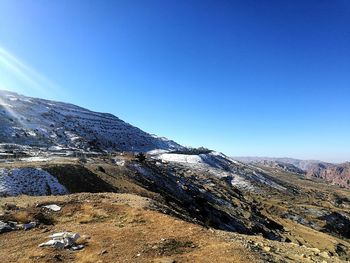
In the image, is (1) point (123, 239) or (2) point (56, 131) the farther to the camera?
(2) point (56, 131)

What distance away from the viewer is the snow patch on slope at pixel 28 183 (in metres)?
39.5

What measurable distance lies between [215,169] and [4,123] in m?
83.2

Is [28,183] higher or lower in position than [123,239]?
higher

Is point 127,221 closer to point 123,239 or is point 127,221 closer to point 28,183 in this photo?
point 123,239

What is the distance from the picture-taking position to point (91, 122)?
631 ft

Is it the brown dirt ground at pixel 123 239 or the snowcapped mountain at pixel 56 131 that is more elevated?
the snowcapped mountain at pixel 56 131

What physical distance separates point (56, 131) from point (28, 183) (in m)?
98.4

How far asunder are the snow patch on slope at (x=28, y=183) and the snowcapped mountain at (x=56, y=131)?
5996cm

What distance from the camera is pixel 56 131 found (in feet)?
445

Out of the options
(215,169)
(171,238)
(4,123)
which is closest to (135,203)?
(171,238)

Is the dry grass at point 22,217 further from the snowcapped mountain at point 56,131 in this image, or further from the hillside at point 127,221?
the snowcapped mountain at point 56,131

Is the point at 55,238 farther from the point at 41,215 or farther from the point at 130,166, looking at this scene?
the point at 130,166

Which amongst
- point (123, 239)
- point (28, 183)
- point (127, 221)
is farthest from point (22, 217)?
point (28, 183)

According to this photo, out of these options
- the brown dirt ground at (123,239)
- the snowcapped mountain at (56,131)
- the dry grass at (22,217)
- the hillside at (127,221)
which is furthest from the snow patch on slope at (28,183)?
the snowcapped mountain at (56,131)
